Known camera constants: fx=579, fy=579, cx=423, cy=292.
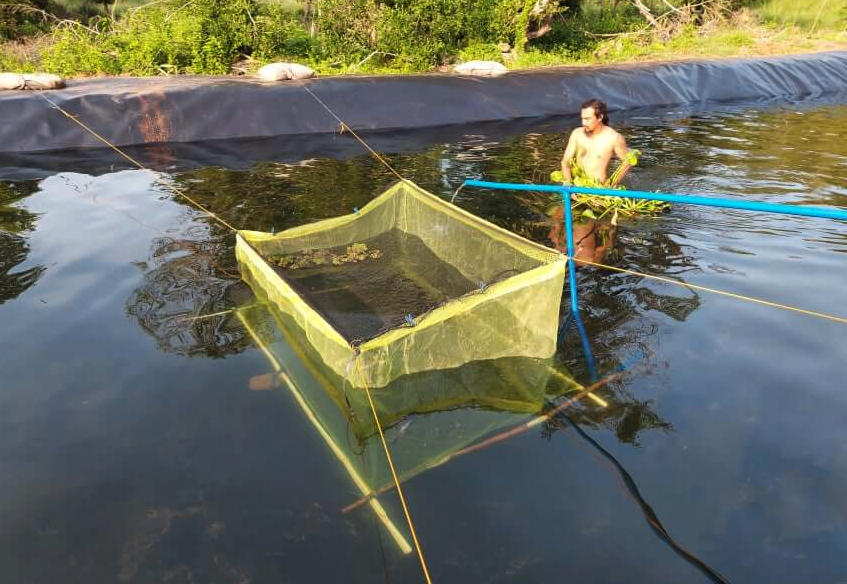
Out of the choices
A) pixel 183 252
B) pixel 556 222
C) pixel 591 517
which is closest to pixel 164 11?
pixel 183 252

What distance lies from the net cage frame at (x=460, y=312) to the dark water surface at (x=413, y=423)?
52 centimetres

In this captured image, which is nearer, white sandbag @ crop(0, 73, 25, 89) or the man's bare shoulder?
the man's bare shoulder

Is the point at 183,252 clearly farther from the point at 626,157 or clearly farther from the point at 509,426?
the point at 626,157

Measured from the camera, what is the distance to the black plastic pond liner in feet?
29.2

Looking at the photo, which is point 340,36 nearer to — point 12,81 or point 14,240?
point 12,81

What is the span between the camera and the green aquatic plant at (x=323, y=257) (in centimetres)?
426

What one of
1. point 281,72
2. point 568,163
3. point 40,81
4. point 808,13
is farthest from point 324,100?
point 808,13

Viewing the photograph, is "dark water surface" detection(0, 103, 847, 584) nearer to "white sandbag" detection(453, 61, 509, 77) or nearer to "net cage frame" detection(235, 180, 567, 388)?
"net cage frame" detection(235, 180, 567, 388)

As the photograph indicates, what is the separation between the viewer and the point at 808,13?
65.0ft

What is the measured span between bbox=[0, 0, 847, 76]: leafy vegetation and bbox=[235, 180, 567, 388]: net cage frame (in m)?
9.50

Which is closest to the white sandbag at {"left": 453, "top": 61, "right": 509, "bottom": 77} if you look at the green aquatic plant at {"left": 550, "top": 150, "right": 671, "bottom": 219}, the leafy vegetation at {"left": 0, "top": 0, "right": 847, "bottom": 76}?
the leafy vegetation at {"left": 0, "top": 0, "right": 847, "bottom": 76}

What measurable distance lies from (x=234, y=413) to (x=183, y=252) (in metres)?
2.58

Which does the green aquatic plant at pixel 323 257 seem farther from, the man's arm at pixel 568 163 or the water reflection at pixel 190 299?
the man's arm at pixel 568 163

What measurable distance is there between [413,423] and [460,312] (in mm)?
700
